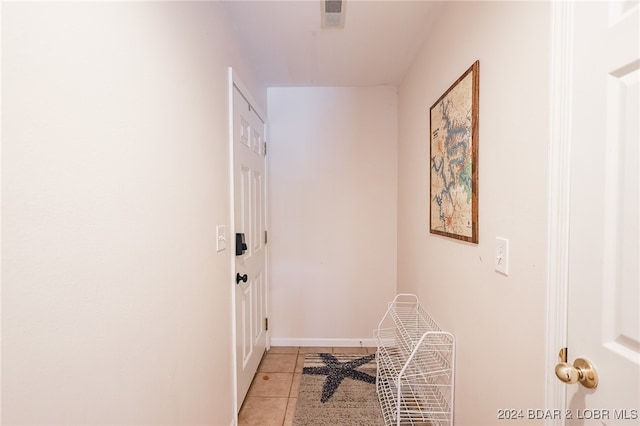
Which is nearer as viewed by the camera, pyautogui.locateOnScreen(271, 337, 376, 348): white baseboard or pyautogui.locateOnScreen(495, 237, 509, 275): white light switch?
pyautogui.locateOnScreen(495, 237, 509, 275): white light switch

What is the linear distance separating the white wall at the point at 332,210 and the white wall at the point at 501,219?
3.11 feet

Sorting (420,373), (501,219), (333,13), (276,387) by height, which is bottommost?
(276,387)

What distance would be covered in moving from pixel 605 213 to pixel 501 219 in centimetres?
34

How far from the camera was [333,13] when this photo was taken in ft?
4.86

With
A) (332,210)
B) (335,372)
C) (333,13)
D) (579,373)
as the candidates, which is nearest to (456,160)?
(579,373)

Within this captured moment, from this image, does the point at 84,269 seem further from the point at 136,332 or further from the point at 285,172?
the point at 285,172

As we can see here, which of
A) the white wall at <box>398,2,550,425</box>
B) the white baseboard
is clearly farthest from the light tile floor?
the white wall at <box>398,2,550,425</box>

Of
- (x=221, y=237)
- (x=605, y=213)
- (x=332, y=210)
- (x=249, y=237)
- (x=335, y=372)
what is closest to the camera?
(x=605, y=213)

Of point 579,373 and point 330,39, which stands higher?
point 330,39

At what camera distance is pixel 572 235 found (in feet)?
Answer: 2.27

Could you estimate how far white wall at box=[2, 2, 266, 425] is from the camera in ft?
1.61

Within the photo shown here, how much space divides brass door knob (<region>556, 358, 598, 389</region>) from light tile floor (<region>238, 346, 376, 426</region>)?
1.53 meters

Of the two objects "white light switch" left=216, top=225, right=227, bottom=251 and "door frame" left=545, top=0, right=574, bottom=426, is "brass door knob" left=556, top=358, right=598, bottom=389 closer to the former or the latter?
"door frame" left=545, top=0, right=574, bottom=426

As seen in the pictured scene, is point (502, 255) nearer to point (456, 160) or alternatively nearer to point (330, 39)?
point (456, 160)
